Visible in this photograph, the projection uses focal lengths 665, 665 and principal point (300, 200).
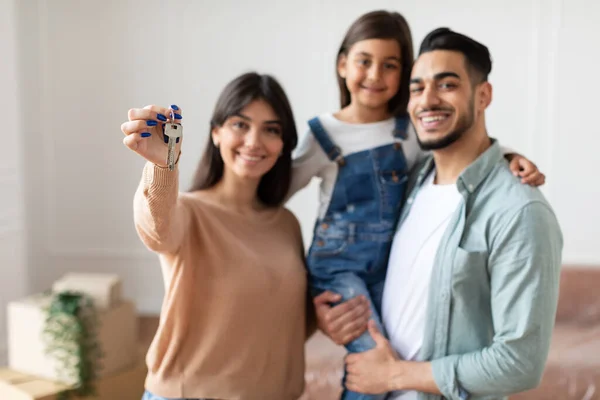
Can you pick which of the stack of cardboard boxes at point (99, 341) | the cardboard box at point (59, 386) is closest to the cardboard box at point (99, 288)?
the stack of cardboard boxes at point (99, 341)

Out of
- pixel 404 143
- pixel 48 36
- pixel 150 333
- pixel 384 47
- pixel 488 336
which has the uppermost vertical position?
pixel 48 36

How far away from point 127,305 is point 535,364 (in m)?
2.08

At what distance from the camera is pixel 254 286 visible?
1.69 m

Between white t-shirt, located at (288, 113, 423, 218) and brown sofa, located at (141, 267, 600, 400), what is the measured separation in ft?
3.36

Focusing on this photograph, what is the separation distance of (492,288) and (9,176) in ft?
9.84

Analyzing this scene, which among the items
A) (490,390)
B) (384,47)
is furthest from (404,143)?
(490,390)

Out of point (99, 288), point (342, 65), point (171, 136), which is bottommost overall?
point (99, 288)

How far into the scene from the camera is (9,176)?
3.70 m

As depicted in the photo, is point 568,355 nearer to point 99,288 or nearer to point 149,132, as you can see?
point 99,288

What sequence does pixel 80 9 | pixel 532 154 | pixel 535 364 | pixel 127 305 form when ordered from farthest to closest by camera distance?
1. pixel 80 9
2. pixel 532 154
3. pixel 127 305
4. pixel 535 364

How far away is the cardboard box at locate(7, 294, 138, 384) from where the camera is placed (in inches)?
115

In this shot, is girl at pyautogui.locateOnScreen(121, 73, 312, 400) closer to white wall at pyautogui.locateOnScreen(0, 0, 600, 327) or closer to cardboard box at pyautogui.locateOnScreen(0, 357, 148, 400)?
cardboard box at pyautogui.locateOnScreen(0, 357, 148, 400)

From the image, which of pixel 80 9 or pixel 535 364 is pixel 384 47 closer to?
pixel 535 364

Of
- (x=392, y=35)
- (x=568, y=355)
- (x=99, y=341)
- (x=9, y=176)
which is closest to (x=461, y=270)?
(x=392, y=35)
